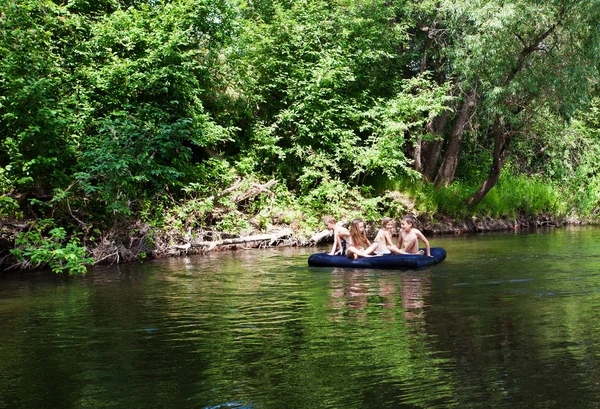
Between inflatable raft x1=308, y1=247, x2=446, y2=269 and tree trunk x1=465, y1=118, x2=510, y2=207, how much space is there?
8.82 meters

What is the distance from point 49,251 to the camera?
13391 millimetres

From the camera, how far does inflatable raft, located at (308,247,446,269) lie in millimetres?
12953

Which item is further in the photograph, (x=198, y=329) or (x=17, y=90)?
(x=17, y=90)

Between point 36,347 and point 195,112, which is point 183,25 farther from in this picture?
point 36,347

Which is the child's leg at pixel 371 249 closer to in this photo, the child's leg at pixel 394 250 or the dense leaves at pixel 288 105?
the child's leg at pixel 394 250

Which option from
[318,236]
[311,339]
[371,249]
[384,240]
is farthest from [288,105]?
[311,339]

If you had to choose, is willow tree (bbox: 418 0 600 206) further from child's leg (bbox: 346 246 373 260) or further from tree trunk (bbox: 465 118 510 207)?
child's leg (bbox: 346 246 373 260)

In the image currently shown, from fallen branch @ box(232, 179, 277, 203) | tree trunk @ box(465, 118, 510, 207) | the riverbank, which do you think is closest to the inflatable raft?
the riverbank

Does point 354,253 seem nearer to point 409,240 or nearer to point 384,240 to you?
point 384,240

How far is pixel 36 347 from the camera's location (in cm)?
748

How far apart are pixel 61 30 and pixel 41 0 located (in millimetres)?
1242

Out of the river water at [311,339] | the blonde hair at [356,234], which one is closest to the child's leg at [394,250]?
the blonde hair at [356,234]

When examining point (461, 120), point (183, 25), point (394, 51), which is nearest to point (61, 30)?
point (183, 25)

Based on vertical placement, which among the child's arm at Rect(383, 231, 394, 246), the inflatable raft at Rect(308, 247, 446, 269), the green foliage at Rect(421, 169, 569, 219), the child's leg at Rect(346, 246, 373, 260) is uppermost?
the green foliage at Rect(421, 169, 569, 219)
